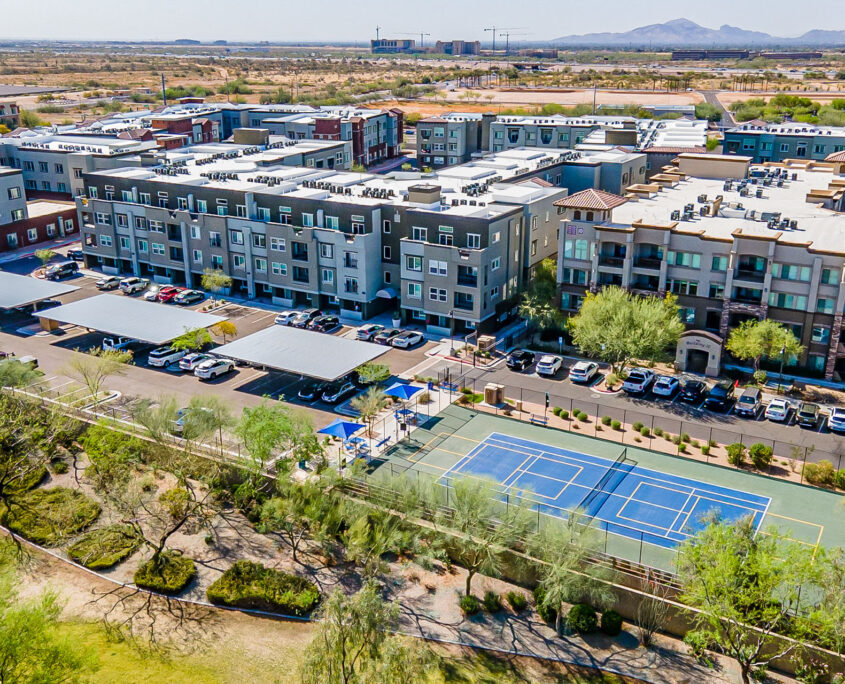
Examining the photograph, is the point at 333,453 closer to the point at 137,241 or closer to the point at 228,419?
the point at 228,419

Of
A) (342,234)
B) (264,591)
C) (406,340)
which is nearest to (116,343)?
(342,234)

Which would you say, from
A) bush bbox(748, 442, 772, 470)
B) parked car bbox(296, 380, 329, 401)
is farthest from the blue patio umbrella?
bush bbox(748, 442, 772, 470)

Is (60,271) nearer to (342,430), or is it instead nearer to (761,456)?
(342,430)

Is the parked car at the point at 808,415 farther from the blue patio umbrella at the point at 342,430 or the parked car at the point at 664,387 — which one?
the blue patio umbrella at the point at 342,430

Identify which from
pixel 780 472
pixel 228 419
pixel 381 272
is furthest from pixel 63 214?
pixel 780 472

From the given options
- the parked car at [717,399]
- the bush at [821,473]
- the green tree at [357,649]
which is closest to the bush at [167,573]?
the green tree at [357,649]

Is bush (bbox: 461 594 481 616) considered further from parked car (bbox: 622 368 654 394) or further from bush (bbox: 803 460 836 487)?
parked car (bbox: 622 368 654 394)
